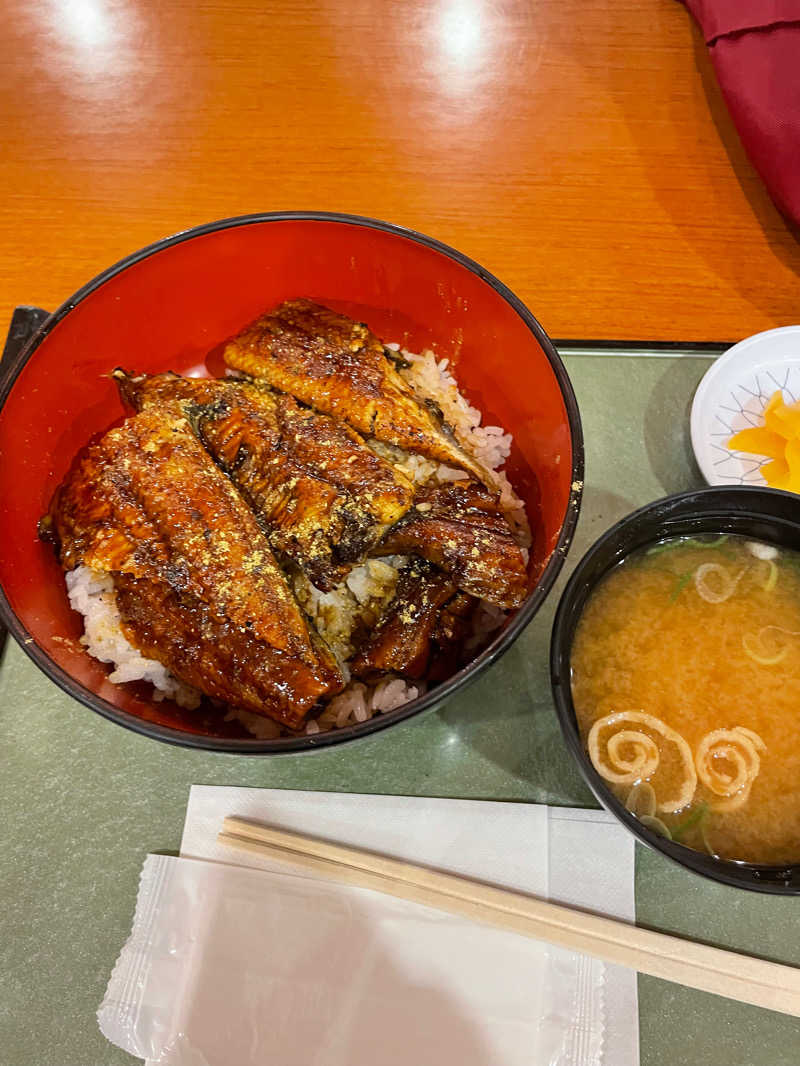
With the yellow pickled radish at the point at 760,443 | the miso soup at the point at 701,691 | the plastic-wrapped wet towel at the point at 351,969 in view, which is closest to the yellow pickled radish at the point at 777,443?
the yellow pickled radish at the point at 760,443

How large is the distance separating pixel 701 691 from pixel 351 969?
784mm

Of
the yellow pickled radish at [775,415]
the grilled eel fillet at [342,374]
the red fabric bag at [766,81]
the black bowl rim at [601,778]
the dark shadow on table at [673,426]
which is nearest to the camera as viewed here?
the black bowl rim at [601,778]

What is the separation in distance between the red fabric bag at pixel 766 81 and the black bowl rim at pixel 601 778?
1.20 metres

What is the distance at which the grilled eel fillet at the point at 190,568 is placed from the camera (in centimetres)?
121

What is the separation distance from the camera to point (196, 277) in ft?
5.03

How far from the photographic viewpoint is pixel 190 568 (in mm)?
1260

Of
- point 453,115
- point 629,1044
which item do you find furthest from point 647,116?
point 629,1044

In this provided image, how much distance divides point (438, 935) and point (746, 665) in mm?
730

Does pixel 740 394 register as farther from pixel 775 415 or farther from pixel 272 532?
pixel 272 532

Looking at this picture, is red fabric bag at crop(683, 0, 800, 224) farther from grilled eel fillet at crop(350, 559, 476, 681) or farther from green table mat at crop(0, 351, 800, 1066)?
grilled eel fillet at crop(350, 559, 476, 681)

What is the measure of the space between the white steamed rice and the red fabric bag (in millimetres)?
1227

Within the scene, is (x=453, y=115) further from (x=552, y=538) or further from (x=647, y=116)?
(x=552, y=538)

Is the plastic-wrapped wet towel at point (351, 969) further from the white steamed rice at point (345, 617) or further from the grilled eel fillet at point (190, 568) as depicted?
the grilled eel fillet at point (190, 568)

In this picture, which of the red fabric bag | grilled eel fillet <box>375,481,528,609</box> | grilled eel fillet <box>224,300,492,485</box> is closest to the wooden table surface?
the red fabric bag
